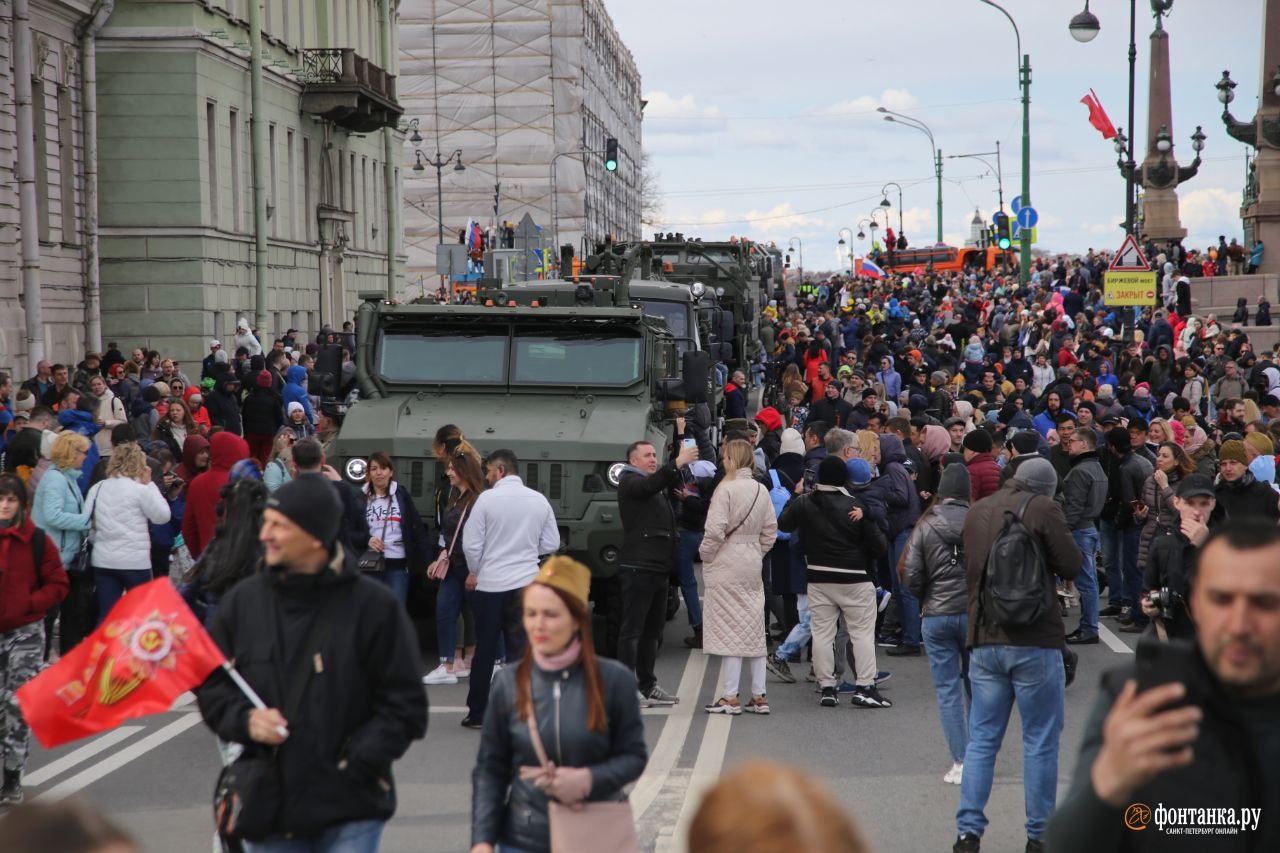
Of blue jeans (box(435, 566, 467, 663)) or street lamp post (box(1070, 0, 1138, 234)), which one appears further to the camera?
street lamp post (box(1070, 0, 1138, 234))

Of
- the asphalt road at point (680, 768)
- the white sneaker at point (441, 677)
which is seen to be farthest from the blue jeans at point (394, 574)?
the asphalt road at point (680, 768)

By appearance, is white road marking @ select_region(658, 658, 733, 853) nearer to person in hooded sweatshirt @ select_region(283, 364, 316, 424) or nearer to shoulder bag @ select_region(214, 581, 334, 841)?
shoulder bag @ select_region(214, 581, 334, 841)

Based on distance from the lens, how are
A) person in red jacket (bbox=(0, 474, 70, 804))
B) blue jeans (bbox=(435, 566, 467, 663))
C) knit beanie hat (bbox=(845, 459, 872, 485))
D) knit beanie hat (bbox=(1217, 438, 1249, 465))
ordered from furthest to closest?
1. blue jeans (bbox=(435, 566, 467, 663))
2. knit beanie hat (bbox=(845, 459, 872, 485))
3. knit beanie hat (bbox=(1217, 438, 1249, 465))
4. person in red jacket (bbox=(0, 474, 70, 804))

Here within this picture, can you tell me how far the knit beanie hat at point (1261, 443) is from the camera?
1377 cm

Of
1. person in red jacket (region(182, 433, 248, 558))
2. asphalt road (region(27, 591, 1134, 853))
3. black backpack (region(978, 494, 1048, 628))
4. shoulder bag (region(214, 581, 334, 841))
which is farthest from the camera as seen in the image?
person in red jacket (region(182, 433, 248, 558))

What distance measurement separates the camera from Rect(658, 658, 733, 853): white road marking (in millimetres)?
8195

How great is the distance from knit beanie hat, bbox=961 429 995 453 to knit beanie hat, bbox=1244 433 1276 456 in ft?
8.42

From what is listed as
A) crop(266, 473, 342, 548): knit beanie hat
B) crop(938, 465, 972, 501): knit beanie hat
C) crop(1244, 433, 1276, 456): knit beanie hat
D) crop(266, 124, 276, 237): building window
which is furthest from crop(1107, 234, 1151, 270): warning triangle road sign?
crop(266, 473, 342, 548): knit beanie hat

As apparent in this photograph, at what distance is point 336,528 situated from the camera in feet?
17.1

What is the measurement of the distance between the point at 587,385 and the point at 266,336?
25.1 metres

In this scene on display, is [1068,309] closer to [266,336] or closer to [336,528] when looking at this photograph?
[266,336]

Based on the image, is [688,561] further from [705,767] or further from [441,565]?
[705,767]

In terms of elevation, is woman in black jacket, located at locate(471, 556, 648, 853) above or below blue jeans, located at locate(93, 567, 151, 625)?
above

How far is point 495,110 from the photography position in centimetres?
7619
